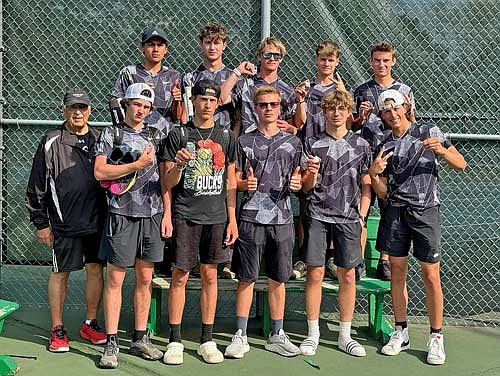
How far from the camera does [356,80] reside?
5891mm

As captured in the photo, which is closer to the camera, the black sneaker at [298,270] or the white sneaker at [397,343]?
the white sneaker at [397,343]

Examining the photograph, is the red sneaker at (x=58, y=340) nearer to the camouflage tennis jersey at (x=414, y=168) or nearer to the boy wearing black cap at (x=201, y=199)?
the boy wearing black cap at (x=201, y=199)

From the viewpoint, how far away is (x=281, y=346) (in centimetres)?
475

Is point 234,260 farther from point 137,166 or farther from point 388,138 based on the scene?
point 388,138

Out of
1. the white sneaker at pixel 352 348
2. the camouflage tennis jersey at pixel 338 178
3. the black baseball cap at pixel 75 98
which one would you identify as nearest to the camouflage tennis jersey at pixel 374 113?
the camouflage tennis jersey at pixel 338 178

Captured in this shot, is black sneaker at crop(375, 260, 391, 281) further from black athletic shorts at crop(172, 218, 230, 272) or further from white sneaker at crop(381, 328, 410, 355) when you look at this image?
black athletic shorts at crop(172, 218, 230, 272)

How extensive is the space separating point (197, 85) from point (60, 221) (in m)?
1.30

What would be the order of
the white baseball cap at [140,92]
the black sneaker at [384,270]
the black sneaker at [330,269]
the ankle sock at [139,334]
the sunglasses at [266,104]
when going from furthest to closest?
the black sneaker at [384,270] < the black sneaker at [330,269] < the ankle sock at [139,334] < the sunglasses at [266,104] < the white baseball cap at [140,92]

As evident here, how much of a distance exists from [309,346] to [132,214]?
57.4 inches

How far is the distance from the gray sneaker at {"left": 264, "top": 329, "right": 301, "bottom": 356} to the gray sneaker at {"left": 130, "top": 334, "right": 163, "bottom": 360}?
0.74 metres

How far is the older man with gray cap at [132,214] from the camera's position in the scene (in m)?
4.46

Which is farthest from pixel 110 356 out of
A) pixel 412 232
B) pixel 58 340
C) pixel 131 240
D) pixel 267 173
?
pixel 412 232

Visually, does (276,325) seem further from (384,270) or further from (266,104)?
(266,104)

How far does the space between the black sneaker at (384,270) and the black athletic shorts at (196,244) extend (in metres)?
1.33
